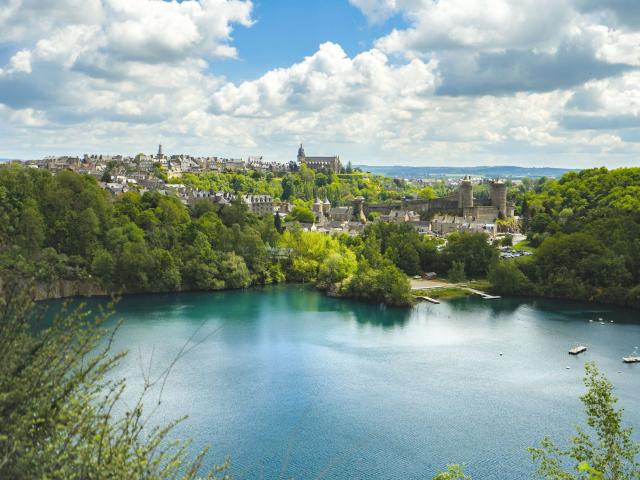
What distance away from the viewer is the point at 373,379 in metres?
18.6

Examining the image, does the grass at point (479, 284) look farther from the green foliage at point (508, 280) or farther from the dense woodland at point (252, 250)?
the dense woodland at point (252, 250)

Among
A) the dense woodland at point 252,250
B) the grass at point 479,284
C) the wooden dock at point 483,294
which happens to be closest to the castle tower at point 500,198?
the dense woodland at point 252,250

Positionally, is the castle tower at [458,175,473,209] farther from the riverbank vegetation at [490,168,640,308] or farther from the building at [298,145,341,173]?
the building at [298,145,341,173]

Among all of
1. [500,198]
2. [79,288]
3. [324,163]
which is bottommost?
[79,288]

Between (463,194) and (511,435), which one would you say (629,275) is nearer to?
(511,435)

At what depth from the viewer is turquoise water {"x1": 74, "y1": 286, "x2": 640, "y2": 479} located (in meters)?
13.6

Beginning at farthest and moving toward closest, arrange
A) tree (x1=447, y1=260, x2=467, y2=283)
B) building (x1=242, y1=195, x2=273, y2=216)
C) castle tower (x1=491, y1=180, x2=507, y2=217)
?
castle tower (x1=491, y1=180, x2=507, y2=217) → building (x1=242, y1=195, x2=273, y2=216) → tree (x1=447, y1=260, x2=467, y2=283)

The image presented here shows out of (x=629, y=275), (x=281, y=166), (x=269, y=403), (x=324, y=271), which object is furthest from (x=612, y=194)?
(x=281, y=166)

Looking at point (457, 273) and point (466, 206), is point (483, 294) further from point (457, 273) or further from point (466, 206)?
point (466, 206)

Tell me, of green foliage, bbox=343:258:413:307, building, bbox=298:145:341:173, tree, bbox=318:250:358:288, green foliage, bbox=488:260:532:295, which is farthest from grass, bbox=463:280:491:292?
building, bbox=298:145:341:173

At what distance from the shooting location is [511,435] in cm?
1460

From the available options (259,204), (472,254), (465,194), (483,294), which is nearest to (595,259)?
(483,294)

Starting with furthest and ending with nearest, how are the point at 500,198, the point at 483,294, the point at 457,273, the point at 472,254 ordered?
1. the point at 500,198
2. the point at 472,254
3. the point at 457,273
4. the point at 483,294

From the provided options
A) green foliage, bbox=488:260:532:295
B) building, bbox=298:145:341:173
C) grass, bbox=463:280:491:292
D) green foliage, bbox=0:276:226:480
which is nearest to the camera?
green foliage, bbox=0:276:226:480
